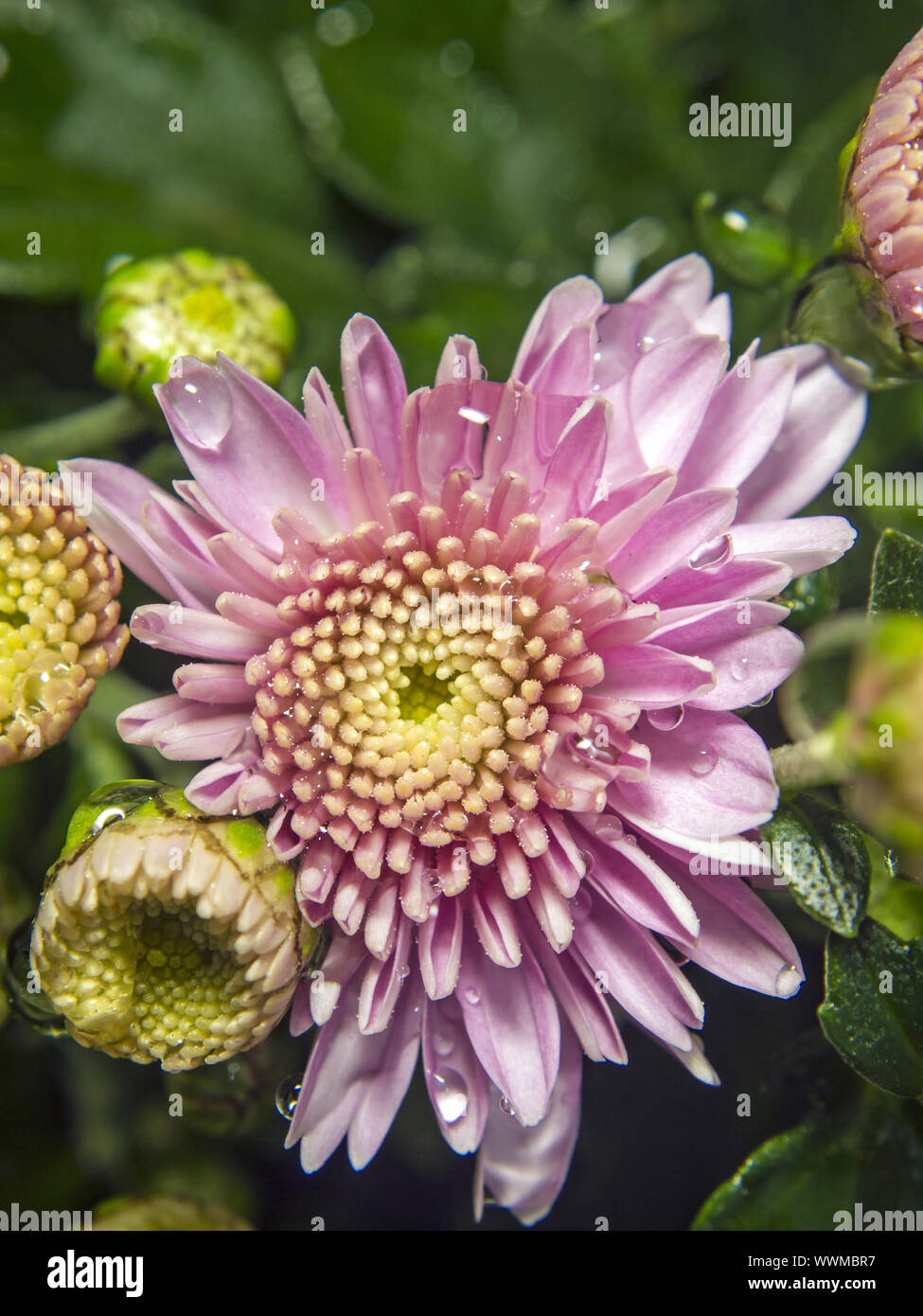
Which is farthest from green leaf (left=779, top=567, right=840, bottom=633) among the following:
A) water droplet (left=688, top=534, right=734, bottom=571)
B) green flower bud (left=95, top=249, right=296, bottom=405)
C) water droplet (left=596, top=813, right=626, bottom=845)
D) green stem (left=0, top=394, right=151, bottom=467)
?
green stem (left=0, top=394, right=151, bottom=467)

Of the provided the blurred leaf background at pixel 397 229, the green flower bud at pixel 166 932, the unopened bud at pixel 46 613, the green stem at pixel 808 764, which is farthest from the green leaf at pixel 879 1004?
the unopened bud at pixel 46 613

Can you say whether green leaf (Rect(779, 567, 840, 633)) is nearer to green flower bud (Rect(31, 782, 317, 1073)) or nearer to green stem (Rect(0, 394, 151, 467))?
green flower bud (Rect(31, 782, 317, 1073))

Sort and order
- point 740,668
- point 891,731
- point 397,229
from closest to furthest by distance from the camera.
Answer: point 891,731 → point 740,668 → point 397,229

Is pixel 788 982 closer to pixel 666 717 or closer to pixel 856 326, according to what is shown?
pixel 666 717

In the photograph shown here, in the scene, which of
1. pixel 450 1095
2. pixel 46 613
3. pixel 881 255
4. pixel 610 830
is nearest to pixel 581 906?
pixel 610 830

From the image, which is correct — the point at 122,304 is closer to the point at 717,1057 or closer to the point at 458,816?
the point at 458,816

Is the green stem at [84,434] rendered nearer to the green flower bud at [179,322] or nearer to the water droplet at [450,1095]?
the green flower bud at [179,322]
